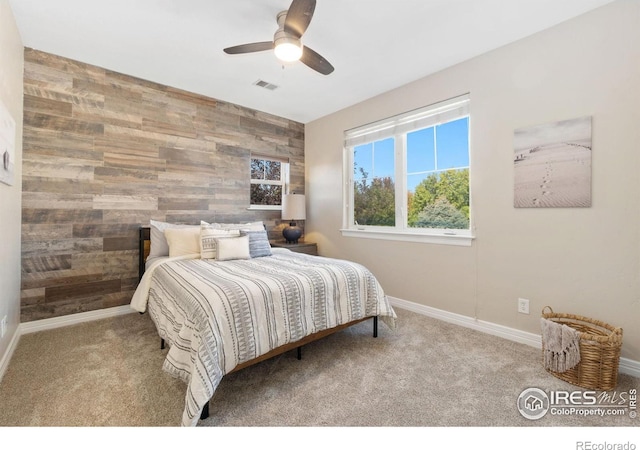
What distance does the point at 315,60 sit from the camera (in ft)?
→ 7.71

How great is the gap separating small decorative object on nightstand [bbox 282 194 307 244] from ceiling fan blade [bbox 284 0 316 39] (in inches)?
94.8

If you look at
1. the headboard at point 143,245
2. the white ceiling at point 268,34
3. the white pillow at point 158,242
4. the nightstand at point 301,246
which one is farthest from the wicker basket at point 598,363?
the headboard at point 143,245

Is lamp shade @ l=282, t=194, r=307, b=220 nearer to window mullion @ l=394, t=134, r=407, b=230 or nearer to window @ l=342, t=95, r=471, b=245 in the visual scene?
window @ l=342, t=95, r=471, b=245

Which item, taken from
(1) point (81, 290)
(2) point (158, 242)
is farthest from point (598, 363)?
(1) point (81, 290)

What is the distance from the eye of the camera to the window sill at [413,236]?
2924 millimetres

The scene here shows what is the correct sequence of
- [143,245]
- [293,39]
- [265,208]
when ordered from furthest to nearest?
[265,208]
[143,245]
[293,39]

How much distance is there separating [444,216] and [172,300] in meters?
2.72

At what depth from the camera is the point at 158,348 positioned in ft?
7.84

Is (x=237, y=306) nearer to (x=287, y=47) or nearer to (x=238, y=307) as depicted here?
(x=238, y=307)

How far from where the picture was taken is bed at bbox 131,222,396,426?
5.16 feet

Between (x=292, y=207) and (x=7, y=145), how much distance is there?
287cm

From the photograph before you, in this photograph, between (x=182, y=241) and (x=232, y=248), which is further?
(x=182, y=241)
